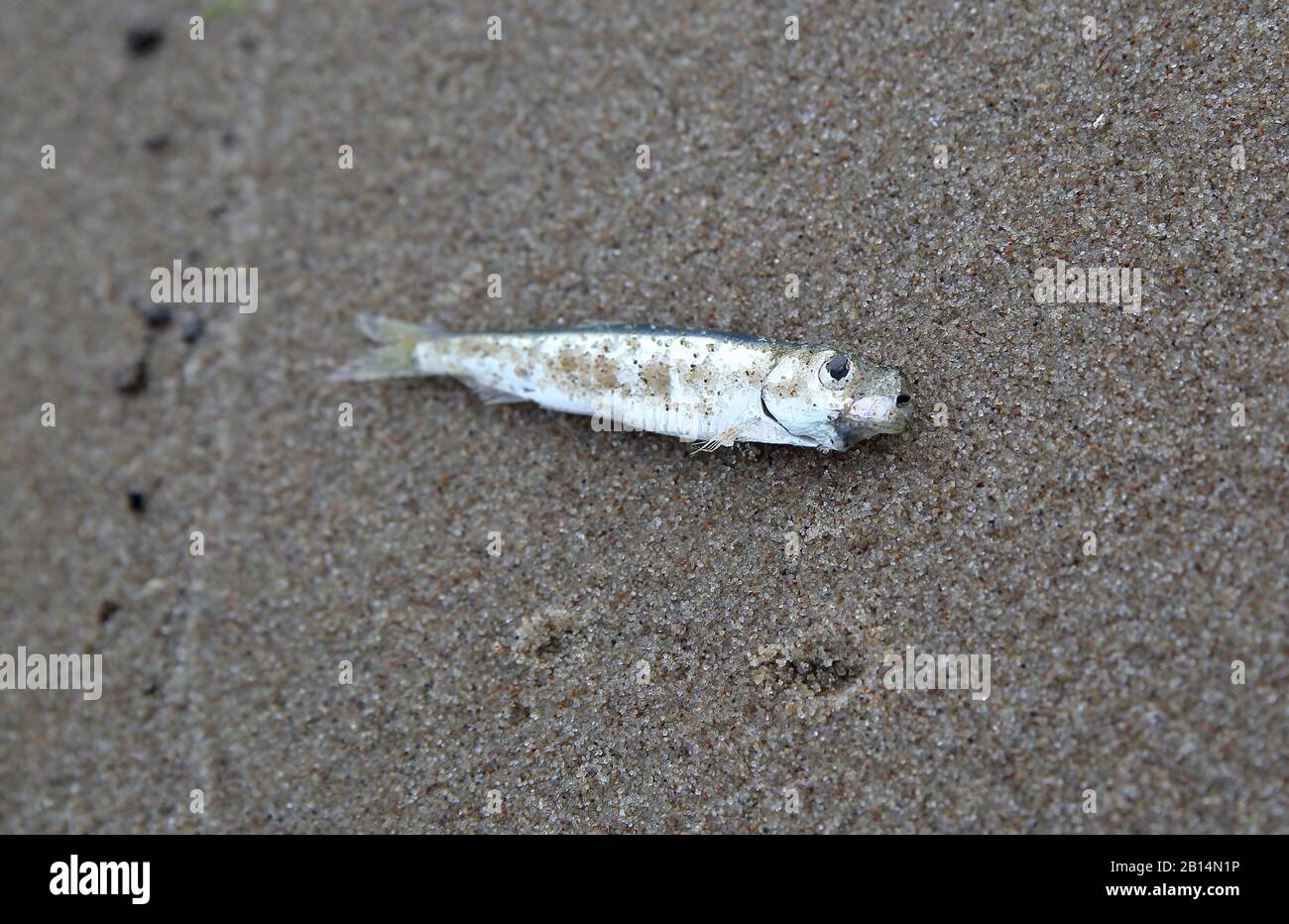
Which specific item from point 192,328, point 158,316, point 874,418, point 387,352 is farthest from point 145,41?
point 874,418

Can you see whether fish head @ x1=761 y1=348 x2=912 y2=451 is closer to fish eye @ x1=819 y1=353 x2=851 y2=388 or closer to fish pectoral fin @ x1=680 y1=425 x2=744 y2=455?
fish eye @ x1=819 y1=353 x2=851 y2=388

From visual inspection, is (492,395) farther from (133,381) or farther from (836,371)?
(133,381)

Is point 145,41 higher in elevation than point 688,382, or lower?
higher

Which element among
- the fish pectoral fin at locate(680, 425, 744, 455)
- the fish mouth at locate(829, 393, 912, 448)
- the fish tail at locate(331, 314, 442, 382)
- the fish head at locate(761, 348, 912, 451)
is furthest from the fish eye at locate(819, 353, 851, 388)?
the fish tail at locate(331, 314, 442, 382)

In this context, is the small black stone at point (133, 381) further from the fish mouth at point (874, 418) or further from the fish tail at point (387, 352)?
the fish mouth at point (874, 418)

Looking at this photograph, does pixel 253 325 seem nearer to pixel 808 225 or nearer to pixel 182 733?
pixel 182 733
